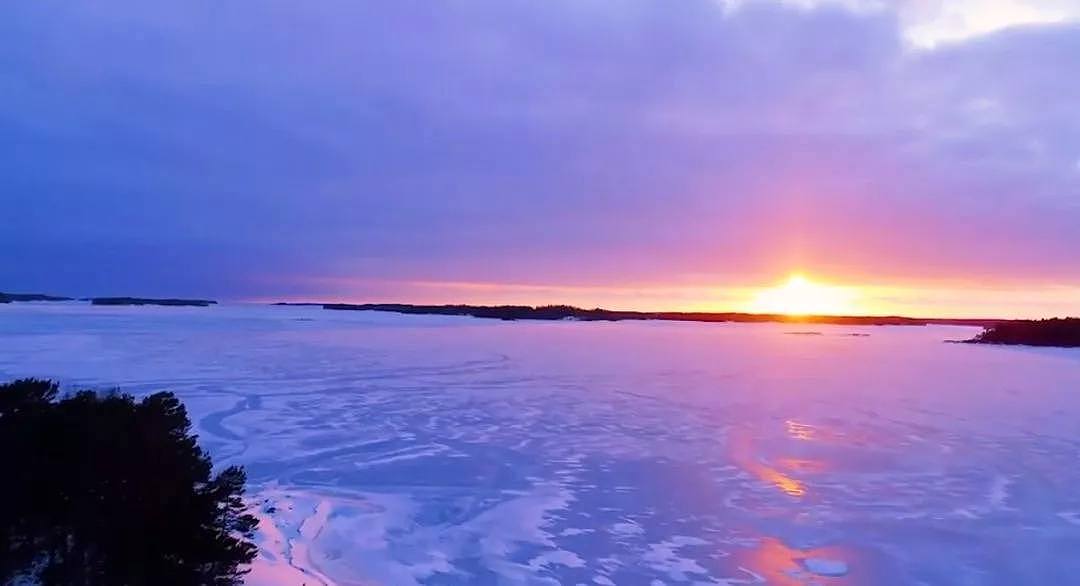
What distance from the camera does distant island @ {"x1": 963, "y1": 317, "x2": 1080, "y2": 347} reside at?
35.8 m

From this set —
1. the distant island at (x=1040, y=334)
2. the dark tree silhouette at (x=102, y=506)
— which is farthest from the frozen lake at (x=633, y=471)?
the distant island at (x=1040, y=334)

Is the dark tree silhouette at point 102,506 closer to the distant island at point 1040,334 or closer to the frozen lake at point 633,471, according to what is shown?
the frozen lake at point 633,471

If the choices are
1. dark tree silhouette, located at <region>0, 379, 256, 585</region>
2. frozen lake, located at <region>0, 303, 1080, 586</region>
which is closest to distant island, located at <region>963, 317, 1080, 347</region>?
frozen lake, located at <region>0, 303, 1080, 586</region>

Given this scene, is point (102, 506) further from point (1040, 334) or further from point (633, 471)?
point (1040, 334)

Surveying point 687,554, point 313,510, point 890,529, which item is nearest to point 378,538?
point 313,510

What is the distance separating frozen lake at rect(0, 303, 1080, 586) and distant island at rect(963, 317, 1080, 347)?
69.8 feet

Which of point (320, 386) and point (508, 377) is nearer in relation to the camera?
point (320, 386)

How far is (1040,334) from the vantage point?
3688cm

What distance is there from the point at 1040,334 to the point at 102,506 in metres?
40.4

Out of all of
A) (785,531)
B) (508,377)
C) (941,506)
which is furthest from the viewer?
(508,377)

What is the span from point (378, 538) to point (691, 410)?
7.02 meters

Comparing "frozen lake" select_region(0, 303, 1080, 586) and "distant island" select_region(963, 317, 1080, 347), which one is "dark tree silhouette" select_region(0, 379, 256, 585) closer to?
"frozen lake" select_region(0, 303, 1080, 586)

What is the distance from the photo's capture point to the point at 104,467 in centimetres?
398

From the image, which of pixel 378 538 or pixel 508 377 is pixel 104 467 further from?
pixel 508 377
